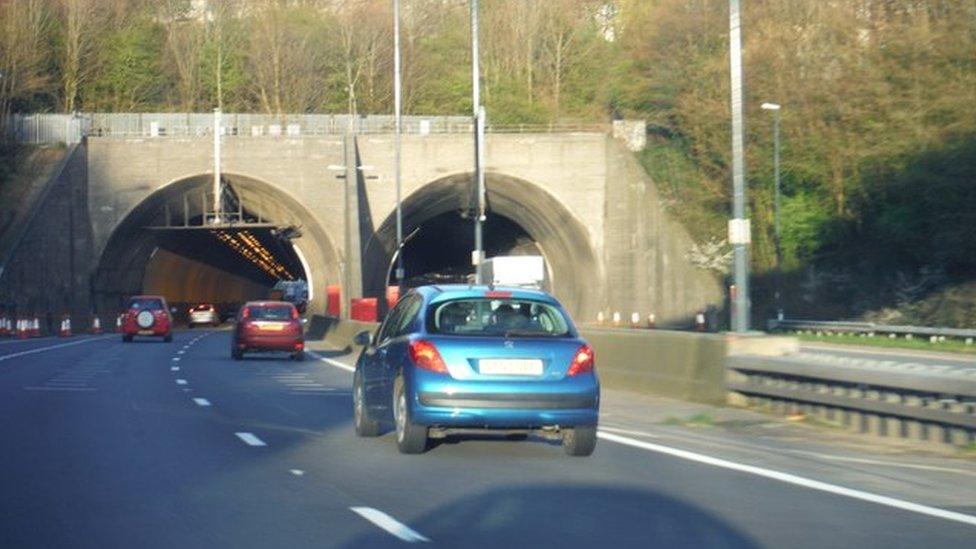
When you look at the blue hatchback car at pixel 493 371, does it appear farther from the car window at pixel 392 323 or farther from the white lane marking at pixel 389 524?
the white lane marking at pixel 389 524

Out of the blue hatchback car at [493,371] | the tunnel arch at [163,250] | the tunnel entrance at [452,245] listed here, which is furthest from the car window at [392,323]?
the tunnel entrance at [452,245]

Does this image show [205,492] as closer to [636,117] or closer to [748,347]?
[748,347]

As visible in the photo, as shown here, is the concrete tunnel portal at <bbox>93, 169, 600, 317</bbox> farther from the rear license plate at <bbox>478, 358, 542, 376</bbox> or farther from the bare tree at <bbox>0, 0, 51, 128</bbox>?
the rear license plate at <bbox>478, 358, 542, 376</bbox>

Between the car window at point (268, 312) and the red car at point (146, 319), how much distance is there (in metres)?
14.5

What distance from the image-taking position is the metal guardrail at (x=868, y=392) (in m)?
17.0

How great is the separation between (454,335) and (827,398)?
19.3 ft

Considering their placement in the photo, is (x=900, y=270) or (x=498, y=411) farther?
(x=900, y=270)

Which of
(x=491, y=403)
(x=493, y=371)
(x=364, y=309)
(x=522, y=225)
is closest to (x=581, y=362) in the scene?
(x=493, y=371)

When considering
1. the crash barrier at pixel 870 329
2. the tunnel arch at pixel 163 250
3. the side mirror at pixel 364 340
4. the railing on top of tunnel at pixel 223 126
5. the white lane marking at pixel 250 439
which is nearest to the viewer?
the white lane marking at pixel 250 439

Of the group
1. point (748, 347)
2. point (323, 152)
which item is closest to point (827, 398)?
point (748, 347)

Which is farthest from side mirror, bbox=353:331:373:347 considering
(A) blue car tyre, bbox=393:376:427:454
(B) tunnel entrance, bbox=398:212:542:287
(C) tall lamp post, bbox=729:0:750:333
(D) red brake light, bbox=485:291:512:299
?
(B) tunnel entrance, bbox=398:212:542:287

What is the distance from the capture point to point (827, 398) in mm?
19750

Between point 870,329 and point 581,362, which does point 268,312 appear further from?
point 581,362

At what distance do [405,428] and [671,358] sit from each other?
31.3 feet
